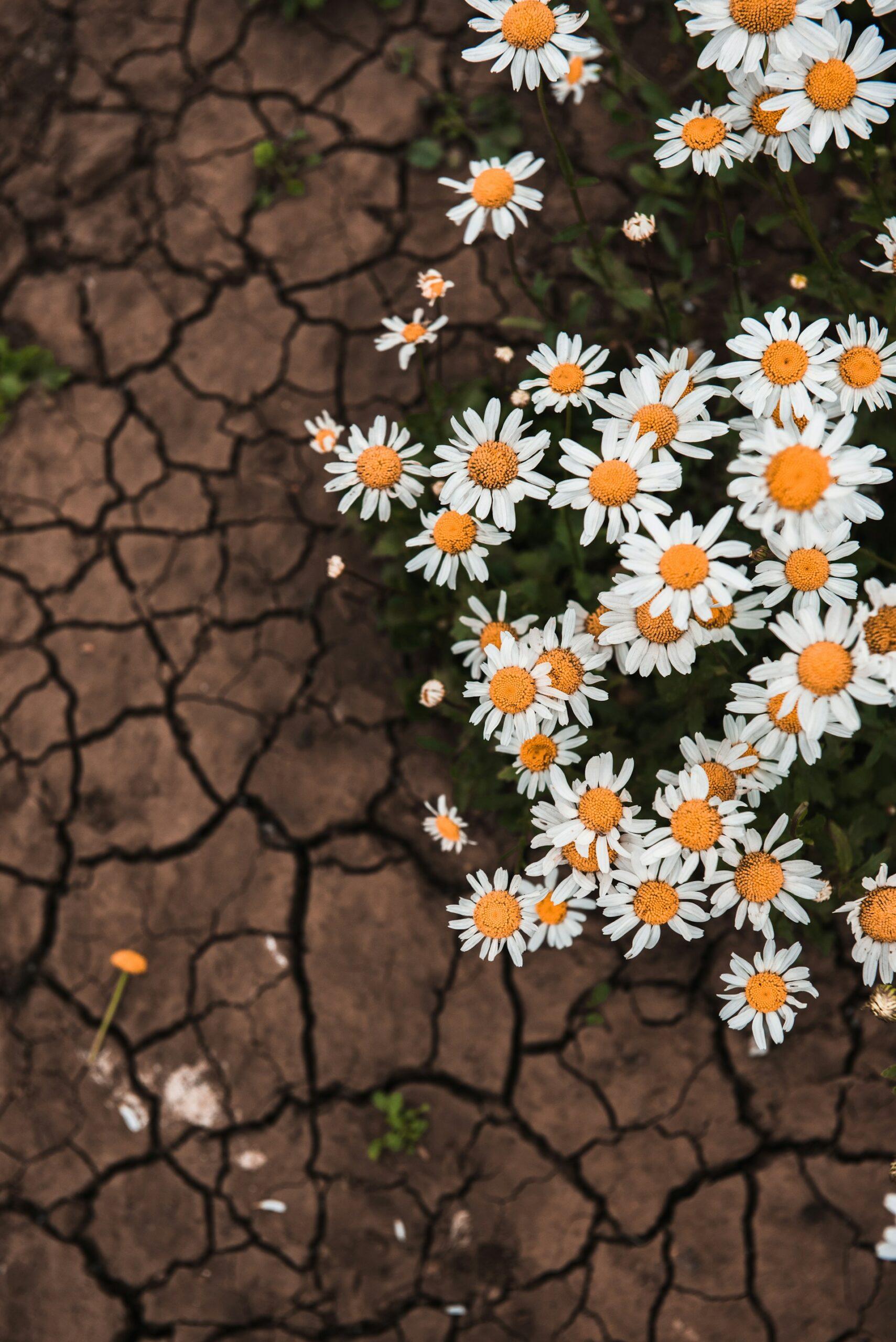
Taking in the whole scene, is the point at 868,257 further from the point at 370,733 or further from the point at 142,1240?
the point at 142,1240

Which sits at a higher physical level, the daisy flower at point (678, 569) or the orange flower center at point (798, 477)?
the orange flower center at point (798, 477)

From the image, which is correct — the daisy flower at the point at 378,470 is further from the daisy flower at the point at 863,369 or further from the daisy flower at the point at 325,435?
the daisy flower at the point at 863,369

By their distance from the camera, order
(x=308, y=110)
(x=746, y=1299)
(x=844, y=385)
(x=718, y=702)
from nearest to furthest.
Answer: (x=844, y=385)
(x=718, y=702)
(x=746, y=1299)
(x=308, y=110)

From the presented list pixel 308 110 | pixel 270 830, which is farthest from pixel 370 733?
pixel 308 110

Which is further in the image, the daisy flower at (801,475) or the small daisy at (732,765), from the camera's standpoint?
the small daisy at (732,765)

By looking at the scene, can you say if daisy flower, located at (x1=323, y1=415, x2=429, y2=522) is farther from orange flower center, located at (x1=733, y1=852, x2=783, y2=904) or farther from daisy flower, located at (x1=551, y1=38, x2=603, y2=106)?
daisy flower, located at (x1=551, y1=38, x2=603, y2=106)

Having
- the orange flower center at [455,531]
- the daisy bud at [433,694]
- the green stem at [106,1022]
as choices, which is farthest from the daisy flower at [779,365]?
the green stem at [106,1022]

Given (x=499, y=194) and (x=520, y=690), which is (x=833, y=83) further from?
(x=520, y=690)
